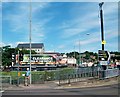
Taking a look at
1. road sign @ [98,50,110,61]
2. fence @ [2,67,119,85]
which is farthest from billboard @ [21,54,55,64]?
road sign @ [98,50,110,61]

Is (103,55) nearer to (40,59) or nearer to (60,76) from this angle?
(60,76)

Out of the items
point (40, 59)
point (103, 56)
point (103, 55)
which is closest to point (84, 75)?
point (103, 56)

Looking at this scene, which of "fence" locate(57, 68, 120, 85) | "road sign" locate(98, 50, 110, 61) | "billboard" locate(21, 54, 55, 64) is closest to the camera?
"road sign" locate(98, 50, 110, 61)

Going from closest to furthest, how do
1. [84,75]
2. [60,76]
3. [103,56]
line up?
[103,56]
[60,76]
[84,75]

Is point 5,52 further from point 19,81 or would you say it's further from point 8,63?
point 19,81

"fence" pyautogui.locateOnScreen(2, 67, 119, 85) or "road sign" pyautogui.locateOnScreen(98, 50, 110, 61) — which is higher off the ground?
"road sign" pyautogui.locateOnScreen(98, 50, 110, 61)

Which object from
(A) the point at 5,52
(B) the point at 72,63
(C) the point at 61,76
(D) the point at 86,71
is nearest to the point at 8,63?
(A) the point at 5,52

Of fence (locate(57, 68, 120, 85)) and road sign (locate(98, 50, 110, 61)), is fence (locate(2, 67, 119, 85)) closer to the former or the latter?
fence (locate(57, 68, 120, 85))

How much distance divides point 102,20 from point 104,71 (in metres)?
6.19

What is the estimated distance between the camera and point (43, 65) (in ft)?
391

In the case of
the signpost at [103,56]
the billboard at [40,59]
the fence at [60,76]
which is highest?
the billboard at [40,59]

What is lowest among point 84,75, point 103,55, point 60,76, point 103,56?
point 84,75

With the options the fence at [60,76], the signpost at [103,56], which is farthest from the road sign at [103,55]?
the fence at [60,76]

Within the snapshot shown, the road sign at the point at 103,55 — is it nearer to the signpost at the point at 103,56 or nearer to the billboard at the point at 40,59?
the signpost at the point at 103,56
